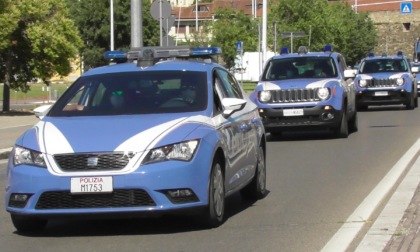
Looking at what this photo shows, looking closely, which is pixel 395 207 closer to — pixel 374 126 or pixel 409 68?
pixel 374 126

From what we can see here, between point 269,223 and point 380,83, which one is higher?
point 269,223

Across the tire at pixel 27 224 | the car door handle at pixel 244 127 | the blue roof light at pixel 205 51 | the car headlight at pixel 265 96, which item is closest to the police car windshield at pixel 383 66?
the car headlight at pixel 265 96

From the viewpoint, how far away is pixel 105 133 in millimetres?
9141

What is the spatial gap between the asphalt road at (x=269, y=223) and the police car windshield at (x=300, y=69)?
502 centimetres

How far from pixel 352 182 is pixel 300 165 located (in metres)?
2.74

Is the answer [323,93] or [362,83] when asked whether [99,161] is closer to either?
[323,93]

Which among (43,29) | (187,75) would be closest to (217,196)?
(187,75)

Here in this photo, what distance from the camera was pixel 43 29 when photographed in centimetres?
3641

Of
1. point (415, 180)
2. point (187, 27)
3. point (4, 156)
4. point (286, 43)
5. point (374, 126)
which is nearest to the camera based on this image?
point (415, 180)

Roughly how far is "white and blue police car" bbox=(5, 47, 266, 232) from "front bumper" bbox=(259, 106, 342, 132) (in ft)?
35.3

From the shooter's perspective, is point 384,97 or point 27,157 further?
point 384,97

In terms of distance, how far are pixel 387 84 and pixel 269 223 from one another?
77.8 ft

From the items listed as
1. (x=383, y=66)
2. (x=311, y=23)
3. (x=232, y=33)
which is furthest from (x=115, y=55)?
(x=232, y=33)

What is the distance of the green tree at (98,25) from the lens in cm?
7481
